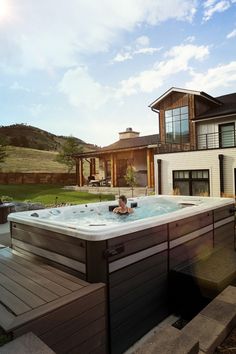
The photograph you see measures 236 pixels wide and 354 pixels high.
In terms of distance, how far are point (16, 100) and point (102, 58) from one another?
381 inches

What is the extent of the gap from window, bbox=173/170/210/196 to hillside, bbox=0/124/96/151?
27.4 m

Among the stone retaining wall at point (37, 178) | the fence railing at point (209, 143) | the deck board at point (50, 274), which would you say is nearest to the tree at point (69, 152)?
the stone retaining wall at point (37, 178)

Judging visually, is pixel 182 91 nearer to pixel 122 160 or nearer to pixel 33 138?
pixel 122 160

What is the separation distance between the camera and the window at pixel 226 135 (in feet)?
44.2

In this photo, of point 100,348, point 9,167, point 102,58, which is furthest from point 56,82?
point 9,167

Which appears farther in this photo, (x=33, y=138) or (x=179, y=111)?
(x=33, y=138)

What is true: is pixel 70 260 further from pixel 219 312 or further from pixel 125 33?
pixel 125 33

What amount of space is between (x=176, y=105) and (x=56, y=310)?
48.7ft

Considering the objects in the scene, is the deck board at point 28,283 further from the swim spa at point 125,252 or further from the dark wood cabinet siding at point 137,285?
the dark wood cabinet siding at point 137,285

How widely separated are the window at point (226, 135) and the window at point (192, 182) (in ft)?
8.77

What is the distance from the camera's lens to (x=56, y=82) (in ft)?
39.3

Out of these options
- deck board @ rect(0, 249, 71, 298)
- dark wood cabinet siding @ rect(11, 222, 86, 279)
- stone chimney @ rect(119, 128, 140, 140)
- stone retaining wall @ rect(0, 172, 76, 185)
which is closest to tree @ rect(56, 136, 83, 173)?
stone retaining wall @ rect(0, 172, 76, 185)

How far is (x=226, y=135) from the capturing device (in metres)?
13.7

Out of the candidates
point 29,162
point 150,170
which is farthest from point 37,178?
point 150,170
